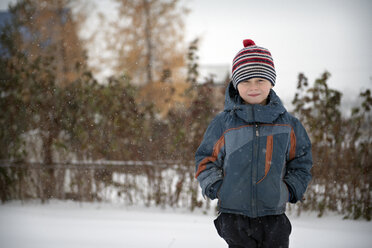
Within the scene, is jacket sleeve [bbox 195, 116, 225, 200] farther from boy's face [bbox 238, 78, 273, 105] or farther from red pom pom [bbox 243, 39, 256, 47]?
red pom pom [bbox 243, 39, 256, 47]

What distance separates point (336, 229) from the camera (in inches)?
122

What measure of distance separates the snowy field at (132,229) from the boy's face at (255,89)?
1731 mm

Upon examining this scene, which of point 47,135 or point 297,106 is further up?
point 297,106

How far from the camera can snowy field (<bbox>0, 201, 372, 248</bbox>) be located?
271 cm

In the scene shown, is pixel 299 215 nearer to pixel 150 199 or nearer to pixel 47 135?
pixel 150 199

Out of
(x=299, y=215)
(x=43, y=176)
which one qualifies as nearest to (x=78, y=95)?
(x=43, y=176)

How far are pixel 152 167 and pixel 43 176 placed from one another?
171 cm

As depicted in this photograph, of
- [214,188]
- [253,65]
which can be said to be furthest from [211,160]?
[253,65]

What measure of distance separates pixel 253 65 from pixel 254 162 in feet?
1.82

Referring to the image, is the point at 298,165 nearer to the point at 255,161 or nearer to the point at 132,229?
the point at 255,161

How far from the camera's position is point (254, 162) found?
1.46m

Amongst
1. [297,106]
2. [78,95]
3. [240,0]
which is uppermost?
[240,0]

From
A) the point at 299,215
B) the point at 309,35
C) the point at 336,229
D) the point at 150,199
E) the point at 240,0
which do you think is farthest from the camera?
the point at 240,0

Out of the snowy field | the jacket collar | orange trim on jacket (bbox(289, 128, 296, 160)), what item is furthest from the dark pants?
the snowy field
